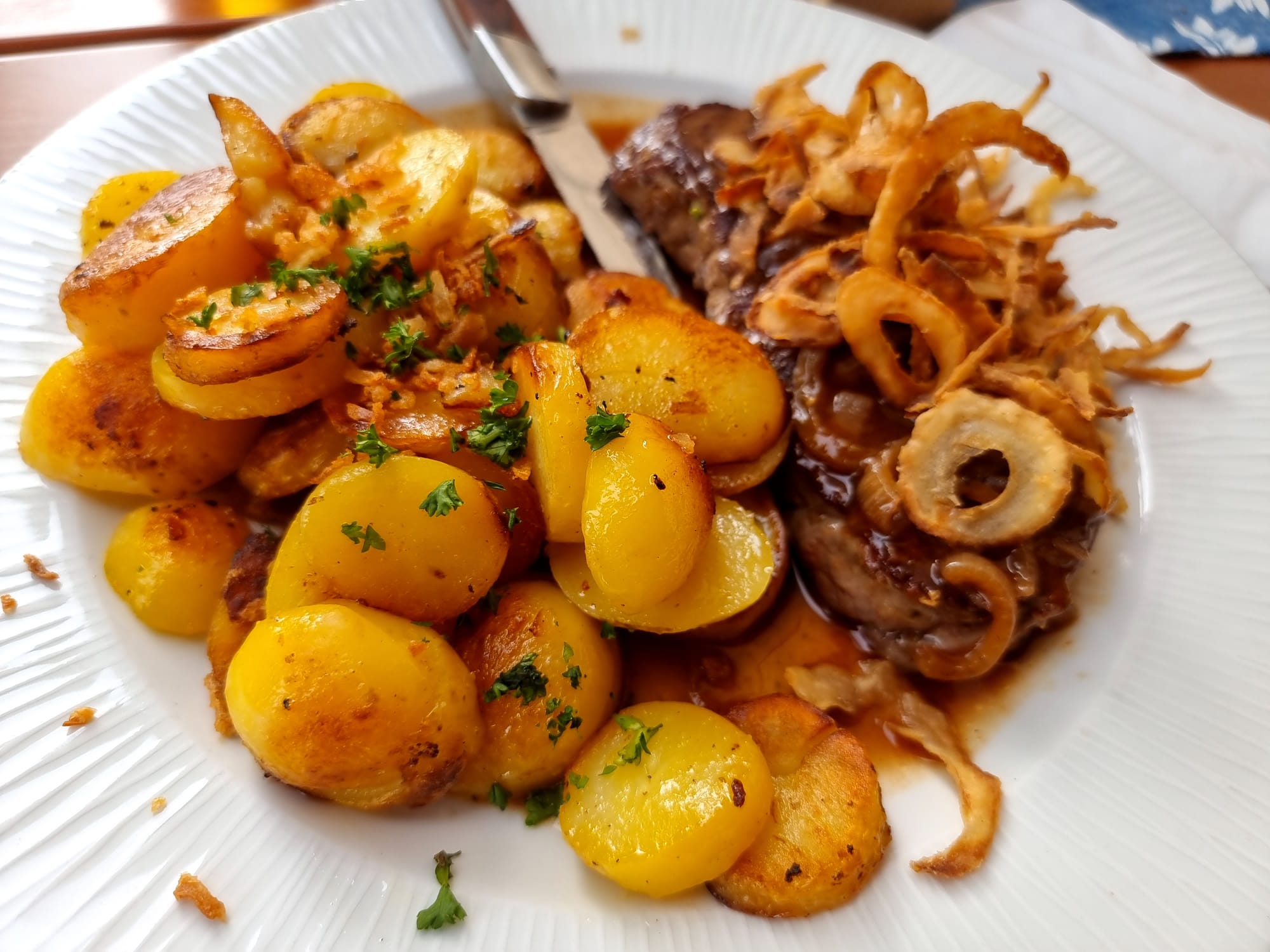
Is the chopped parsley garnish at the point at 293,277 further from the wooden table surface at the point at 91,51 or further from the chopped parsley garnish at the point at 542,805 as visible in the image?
the wooden table surface at the point at 91,51

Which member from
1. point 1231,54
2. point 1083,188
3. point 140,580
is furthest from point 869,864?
point 1231,54

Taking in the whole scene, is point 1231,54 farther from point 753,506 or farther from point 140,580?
point 140,580

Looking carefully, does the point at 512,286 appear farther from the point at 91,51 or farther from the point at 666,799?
the point at 91,51

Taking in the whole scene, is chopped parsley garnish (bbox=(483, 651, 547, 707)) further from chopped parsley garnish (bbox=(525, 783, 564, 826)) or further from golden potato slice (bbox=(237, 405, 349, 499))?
golden potato slice (bbox=(237, 405, 349, 499))

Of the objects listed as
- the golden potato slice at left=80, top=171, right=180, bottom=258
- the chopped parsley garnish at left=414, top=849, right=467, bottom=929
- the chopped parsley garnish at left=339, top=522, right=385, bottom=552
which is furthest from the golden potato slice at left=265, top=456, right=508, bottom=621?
the golden potato slice at left=80, top=171, right=180, bottom=258

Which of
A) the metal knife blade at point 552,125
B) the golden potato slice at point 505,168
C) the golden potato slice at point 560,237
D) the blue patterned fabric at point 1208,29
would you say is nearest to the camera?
the golden potato slice at point 560,237

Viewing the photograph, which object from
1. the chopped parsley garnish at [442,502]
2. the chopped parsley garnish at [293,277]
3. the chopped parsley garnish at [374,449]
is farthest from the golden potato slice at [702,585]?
the chopped parsley garnish at [293,277]
